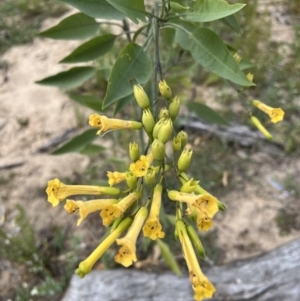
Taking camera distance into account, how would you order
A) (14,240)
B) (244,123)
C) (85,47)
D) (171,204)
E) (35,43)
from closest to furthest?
(85,47)
(14,240)
(171,204)
(244,123)
(35,43)

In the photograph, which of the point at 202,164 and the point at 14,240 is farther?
the point at 202,164

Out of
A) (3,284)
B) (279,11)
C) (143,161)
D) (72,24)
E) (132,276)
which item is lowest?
(3,284)

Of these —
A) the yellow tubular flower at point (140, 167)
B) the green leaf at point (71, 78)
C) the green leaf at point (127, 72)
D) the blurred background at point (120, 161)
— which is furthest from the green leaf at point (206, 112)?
the yellow tubular flower at point (140, 167)

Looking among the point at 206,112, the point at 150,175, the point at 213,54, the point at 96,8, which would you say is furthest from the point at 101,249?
the point at 206,112

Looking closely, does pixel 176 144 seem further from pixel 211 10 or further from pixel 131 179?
pixel 211 10

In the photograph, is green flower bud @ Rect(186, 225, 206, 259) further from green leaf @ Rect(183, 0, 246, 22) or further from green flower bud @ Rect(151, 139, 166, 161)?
green leaf @ Rect(183, 0, 246, 22)

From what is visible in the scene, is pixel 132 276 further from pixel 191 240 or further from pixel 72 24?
pixel 72 24

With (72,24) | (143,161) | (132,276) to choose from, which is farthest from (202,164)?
(143,161)

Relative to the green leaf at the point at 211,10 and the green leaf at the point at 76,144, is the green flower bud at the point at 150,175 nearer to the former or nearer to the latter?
the green leaf at the point at 211,10
